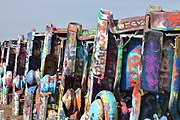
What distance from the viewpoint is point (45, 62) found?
991cm

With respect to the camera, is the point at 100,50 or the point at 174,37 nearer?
the point at 174,37

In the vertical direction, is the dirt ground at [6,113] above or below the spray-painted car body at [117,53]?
below

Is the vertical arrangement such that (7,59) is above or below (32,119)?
above

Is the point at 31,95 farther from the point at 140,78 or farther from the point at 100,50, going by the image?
the point at 140,78

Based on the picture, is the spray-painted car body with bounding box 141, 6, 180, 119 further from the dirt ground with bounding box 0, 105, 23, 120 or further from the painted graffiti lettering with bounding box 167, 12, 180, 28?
the dirt ground with bounding box 0, 105, 23, 120

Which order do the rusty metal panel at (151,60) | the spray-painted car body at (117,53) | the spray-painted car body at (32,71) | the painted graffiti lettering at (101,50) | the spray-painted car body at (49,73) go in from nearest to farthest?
1. the rusty metal panel at (151,60)
2. the spray-painted car body at (117,53)
3. the painted graffiti lettering at (101,50)
4. the spray-painted car body at (49,73)
5. the spray-painted car body at (32,71)

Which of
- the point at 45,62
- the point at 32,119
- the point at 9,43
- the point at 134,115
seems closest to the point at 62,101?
the point at 45,62

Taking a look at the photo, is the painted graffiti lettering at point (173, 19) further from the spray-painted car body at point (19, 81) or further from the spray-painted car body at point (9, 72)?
the spray-painted car body at point (9, 72)

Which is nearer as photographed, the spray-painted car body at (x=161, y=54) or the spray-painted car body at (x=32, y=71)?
the spray-painted car body at (x=161, y=54)

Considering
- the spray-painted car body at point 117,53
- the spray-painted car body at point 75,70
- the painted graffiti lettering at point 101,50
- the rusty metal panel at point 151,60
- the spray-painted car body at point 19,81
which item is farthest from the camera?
the spray-painted car body at point 19,81

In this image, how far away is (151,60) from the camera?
576 cm

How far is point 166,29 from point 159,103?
3.85 feet

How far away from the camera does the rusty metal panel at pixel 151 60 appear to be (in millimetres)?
5754

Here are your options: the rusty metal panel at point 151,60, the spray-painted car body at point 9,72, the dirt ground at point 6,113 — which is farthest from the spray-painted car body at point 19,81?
the rusty metal panel at point 151,60
